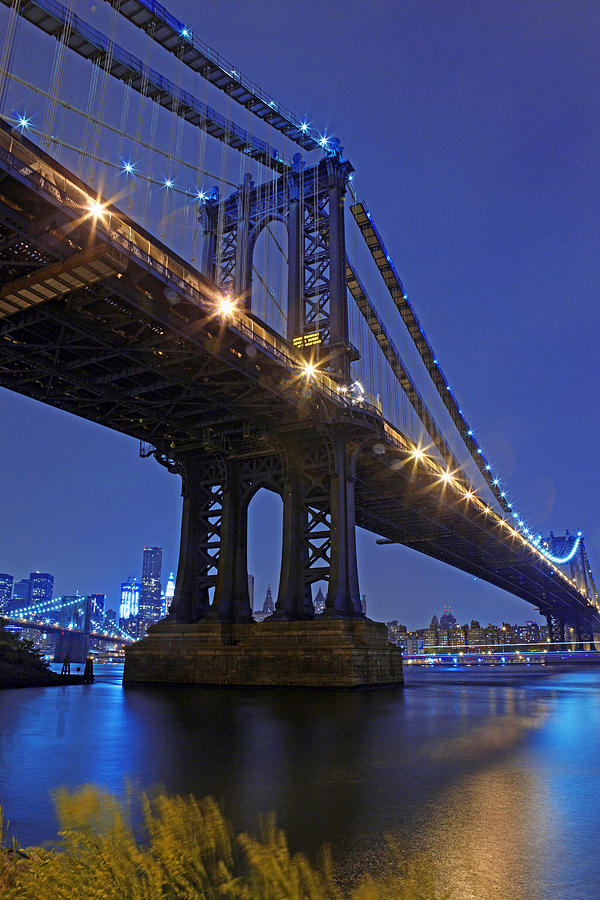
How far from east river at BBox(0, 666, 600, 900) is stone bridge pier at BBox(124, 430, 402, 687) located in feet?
45.8

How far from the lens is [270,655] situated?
3184 centimetres

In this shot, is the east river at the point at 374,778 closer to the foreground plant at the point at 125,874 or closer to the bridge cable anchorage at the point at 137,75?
the foreground plant at the point at 125,874

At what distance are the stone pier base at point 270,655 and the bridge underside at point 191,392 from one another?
1.53 metres

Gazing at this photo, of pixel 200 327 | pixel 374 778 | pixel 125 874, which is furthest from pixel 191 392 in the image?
pixel 125 874

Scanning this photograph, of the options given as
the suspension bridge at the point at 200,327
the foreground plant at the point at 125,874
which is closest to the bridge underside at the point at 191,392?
the suspension bridge at the point at 200,327

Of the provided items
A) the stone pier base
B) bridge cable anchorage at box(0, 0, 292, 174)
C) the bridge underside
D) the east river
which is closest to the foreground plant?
the east river

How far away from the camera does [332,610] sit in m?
32.4

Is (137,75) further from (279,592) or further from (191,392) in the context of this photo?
(279,592)

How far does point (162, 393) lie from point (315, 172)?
20.9m

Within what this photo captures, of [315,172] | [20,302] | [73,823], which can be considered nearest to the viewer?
[73,823]

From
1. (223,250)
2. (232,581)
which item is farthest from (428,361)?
(232,581)

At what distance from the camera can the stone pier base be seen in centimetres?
3027

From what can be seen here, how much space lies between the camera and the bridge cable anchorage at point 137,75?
28.4 metres

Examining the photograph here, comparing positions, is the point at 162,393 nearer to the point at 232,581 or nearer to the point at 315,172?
the point at 232,581
